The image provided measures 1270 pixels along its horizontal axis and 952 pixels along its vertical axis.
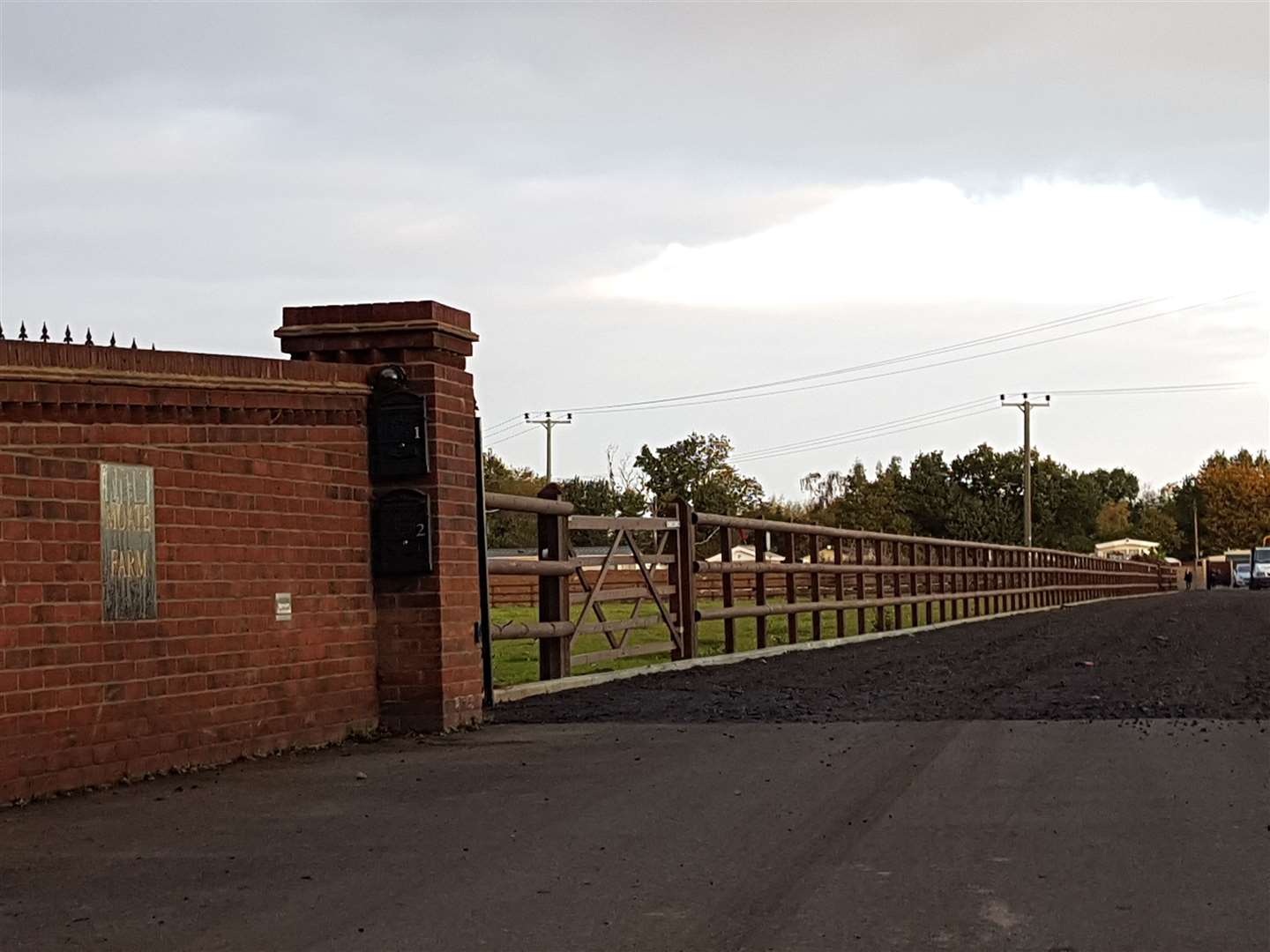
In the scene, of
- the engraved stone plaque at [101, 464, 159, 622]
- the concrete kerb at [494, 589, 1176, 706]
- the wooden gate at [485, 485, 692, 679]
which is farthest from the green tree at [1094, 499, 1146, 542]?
the engraved stone plaque at [101, 464, 159, 622]

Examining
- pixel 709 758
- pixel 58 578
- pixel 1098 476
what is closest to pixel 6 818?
pixel 58 578

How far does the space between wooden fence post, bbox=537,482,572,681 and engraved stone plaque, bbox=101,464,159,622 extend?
450 centimetres

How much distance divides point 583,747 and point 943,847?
351 cm

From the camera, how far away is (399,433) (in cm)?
1032

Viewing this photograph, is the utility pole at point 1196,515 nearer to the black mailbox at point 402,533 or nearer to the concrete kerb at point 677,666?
the concrete kerb at point 677,666

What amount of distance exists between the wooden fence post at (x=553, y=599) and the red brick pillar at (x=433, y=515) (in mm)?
2034

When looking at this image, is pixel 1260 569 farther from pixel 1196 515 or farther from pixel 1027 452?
pixel 1196 515

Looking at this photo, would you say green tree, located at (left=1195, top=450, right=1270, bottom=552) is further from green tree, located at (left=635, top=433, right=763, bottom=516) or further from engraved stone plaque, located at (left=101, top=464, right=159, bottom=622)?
engraved stone plaque, located at (left=101, top=464, right=159, bottom=622)

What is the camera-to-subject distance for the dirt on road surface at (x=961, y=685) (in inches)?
422

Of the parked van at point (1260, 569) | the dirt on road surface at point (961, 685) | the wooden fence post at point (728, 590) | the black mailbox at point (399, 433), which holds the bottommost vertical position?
the parked van at point (1260, 569)

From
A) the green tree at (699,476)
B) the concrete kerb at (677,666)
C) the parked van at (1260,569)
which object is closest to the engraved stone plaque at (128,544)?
the concrete kerb at (677,666)

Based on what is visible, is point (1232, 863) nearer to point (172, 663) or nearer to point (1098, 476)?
point (172, 663)

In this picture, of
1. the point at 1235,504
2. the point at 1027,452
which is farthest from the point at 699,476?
the point at 1235,504

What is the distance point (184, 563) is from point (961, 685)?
21.3ft
